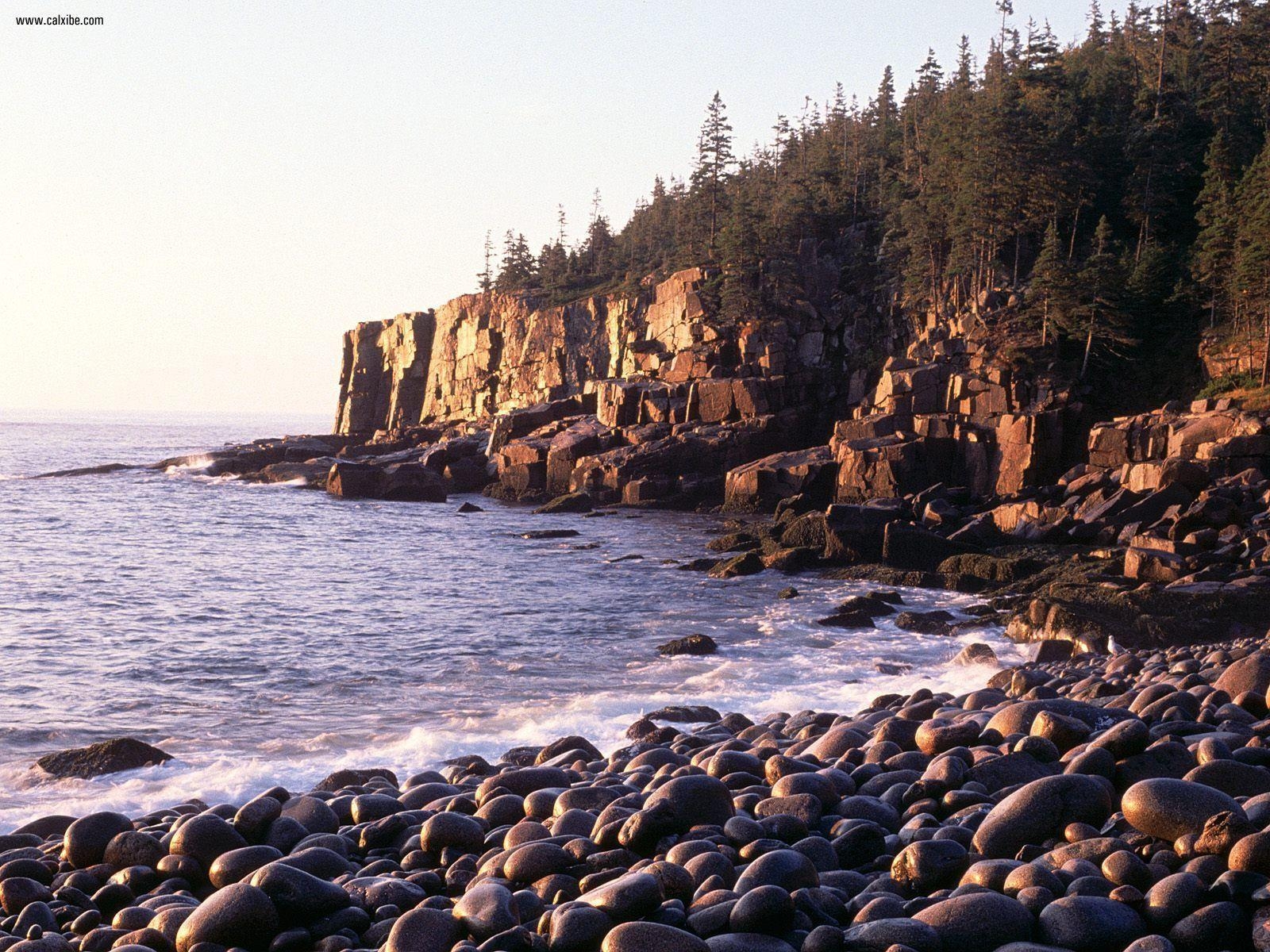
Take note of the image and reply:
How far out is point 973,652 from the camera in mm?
17594

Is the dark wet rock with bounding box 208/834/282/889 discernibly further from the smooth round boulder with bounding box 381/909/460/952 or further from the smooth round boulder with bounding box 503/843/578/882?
the smooth round boulder with bounding box 381/909/460/952

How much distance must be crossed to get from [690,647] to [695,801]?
40.0ft

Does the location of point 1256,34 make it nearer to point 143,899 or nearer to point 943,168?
point 943,168

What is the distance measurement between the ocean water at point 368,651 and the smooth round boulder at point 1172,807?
794cm

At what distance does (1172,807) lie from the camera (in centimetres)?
555

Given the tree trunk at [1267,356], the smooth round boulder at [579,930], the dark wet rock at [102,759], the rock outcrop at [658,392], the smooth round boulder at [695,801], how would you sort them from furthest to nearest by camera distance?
the rock outcrop at [658,392] → the tree trunk at [1267,356] → the dark wet rock at [102,759] → the smooth round boulder at [695,801] → the smooth round boulder at [579,930]

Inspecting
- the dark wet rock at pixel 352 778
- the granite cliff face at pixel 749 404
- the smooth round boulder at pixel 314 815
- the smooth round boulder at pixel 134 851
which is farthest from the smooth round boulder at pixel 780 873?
the granite cliff face at pixel 749 404

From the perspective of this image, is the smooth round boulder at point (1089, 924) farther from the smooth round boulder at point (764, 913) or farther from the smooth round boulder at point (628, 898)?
the smooth round boulder at point (628, 898)

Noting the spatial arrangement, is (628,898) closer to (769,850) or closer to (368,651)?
(769,850)

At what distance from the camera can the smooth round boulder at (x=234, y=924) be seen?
17.8 ft

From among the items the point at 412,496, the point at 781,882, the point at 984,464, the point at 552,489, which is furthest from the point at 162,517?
the point at 781,882

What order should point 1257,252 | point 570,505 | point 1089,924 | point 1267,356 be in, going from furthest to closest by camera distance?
A: point 570,505, point 1257,252, point 1267,356, point 1089,924

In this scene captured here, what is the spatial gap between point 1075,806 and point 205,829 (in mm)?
5902

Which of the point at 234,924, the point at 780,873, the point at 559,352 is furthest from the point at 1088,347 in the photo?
the point at 234,924
